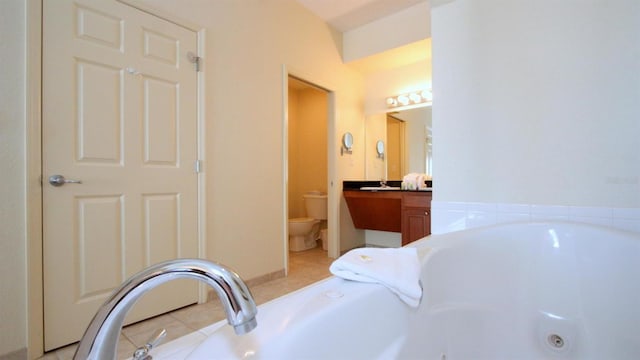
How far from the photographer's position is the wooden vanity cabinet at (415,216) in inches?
100

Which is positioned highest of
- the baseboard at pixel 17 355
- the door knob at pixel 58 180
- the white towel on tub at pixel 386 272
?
the door knob at pixel 58 180

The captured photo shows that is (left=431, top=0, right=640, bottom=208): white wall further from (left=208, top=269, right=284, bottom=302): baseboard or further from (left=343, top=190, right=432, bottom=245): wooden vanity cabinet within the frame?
(left=208, top=269, right=284, bottom=302): baseboard

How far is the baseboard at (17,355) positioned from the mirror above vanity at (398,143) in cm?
309

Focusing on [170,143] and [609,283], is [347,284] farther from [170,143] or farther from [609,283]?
[170,143]

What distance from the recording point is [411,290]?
2.81 ft

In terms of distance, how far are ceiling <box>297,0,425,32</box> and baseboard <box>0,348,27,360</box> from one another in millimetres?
3041

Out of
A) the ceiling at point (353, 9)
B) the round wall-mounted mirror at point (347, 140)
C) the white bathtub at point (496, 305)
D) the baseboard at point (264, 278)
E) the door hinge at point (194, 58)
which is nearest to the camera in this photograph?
the white bathtub at point (496, 305)

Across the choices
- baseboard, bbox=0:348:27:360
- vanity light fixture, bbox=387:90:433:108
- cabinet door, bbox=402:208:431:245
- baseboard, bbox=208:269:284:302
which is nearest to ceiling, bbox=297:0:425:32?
vanity light fixture, bbox=387:90:433:108

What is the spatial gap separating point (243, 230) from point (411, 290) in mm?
1664

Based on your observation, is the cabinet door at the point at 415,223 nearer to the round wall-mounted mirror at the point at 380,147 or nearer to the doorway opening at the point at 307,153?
the round wall-mounted mirror at the point at 380,147

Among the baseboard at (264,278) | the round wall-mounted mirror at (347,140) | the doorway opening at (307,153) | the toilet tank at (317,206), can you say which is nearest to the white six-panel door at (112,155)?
the baseboard at (264,278)

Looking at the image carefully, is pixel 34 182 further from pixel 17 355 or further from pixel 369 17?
pixel 369 17

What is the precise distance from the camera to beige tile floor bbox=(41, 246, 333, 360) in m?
1.45

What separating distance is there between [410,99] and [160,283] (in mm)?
3303
